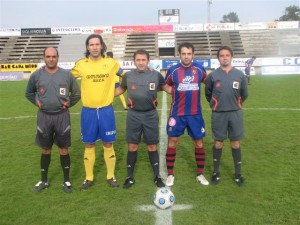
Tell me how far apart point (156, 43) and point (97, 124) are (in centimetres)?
3442

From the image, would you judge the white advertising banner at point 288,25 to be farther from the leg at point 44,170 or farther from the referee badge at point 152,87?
the leg at point 44,170

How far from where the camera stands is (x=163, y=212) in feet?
13.8

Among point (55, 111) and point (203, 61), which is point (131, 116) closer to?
point (55, 111)

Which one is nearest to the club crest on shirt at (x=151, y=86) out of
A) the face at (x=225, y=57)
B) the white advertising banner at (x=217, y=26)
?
the face at (x=225, y=57)

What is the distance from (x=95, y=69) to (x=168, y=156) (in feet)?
5.68

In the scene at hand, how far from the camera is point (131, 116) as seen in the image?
4965 mm

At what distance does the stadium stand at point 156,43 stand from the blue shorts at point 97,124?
32747 mm

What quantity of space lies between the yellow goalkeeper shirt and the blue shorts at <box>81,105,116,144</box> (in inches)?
3.4

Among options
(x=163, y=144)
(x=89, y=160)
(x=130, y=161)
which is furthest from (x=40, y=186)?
(x=163, y=144)

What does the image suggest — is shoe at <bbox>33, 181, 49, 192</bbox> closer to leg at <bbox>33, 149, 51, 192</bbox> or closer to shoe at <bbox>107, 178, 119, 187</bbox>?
leg at <bbox>33, 149, 51, 192</bbox>

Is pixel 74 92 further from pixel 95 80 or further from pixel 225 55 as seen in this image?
pixel 225 55

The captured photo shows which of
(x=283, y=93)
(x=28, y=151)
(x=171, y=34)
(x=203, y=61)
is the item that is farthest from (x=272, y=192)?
(x=171, y=34)

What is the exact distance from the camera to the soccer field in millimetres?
4062

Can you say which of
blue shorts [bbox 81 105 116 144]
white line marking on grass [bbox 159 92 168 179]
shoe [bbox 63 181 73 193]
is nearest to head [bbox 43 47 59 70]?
blue shorts [bbox 81 105 116 144]
